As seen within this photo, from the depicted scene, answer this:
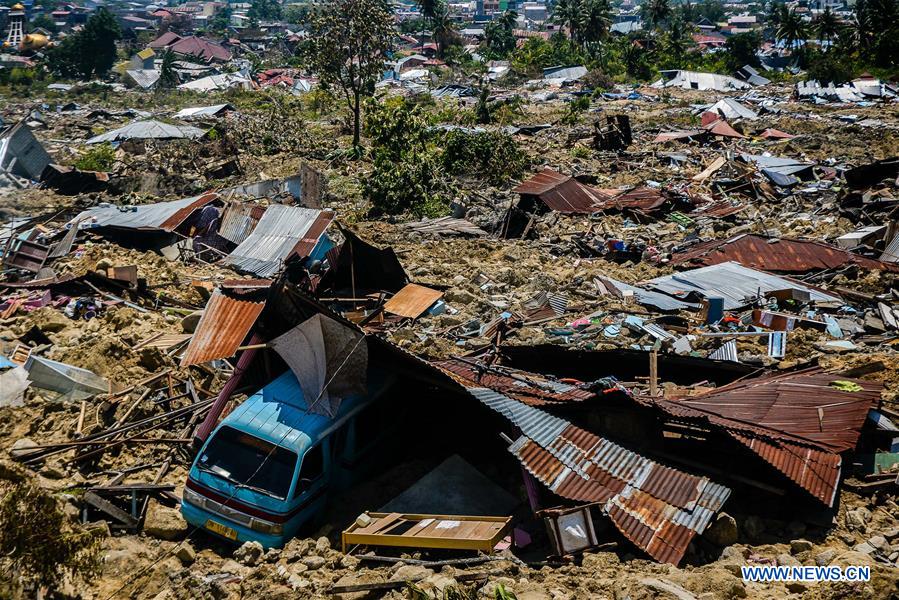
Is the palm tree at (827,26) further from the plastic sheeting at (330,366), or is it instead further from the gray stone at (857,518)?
the plastic sheeting at (330,366)

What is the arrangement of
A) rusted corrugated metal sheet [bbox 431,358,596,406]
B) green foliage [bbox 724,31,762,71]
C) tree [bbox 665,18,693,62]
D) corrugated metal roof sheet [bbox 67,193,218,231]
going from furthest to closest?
tree [bbox 665,18,693,62] < green foliage [bbox 724,31,762,71] < corrugated metal roof sheet [bbox 67,193,218,231] < rusted corrugated metal sheet [bbox 431,358,596,406]

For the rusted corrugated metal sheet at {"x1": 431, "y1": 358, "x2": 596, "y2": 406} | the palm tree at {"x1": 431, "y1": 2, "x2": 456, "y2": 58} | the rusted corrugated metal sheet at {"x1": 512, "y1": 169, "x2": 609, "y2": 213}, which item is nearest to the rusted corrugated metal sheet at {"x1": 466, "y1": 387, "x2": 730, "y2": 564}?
the rusted corrugated metal sheet at {"x1": 431, "y1": 358, "x2": 596, "y2": 406}

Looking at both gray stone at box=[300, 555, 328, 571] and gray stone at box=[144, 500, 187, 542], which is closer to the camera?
gray stone at box=[300, 555, 328, 571]

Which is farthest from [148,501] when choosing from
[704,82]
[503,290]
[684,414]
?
[704,82]

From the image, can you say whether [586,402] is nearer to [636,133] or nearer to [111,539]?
[111,539]

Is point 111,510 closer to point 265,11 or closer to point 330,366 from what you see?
point 330,366

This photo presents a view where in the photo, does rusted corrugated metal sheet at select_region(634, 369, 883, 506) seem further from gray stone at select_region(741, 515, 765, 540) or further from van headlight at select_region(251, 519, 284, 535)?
van headlight at select_region(251, 519, 284, 535)
